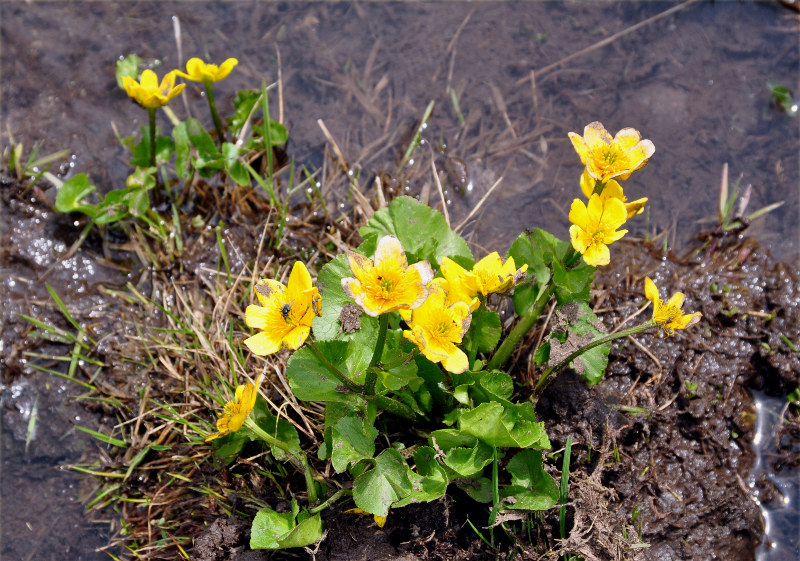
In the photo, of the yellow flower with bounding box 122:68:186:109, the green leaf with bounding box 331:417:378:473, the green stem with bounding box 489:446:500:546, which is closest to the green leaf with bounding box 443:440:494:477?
the green stem with bounding box 489:446:500:546

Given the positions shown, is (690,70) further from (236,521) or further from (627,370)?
(236,521)

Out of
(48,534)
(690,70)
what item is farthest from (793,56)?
(48,534)

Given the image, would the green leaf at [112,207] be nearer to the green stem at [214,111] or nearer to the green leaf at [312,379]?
the green stem at [214,111]

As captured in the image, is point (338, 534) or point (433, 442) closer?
Result: point (433, 442)

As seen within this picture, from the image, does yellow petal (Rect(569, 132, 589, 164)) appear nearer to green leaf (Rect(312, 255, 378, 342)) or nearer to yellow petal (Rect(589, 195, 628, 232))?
yellow petal (Rect(589, 195, 628, 232))

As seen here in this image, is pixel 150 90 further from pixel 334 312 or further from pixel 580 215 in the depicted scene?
pixel 580 215

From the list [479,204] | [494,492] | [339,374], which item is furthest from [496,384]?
[479,204]
